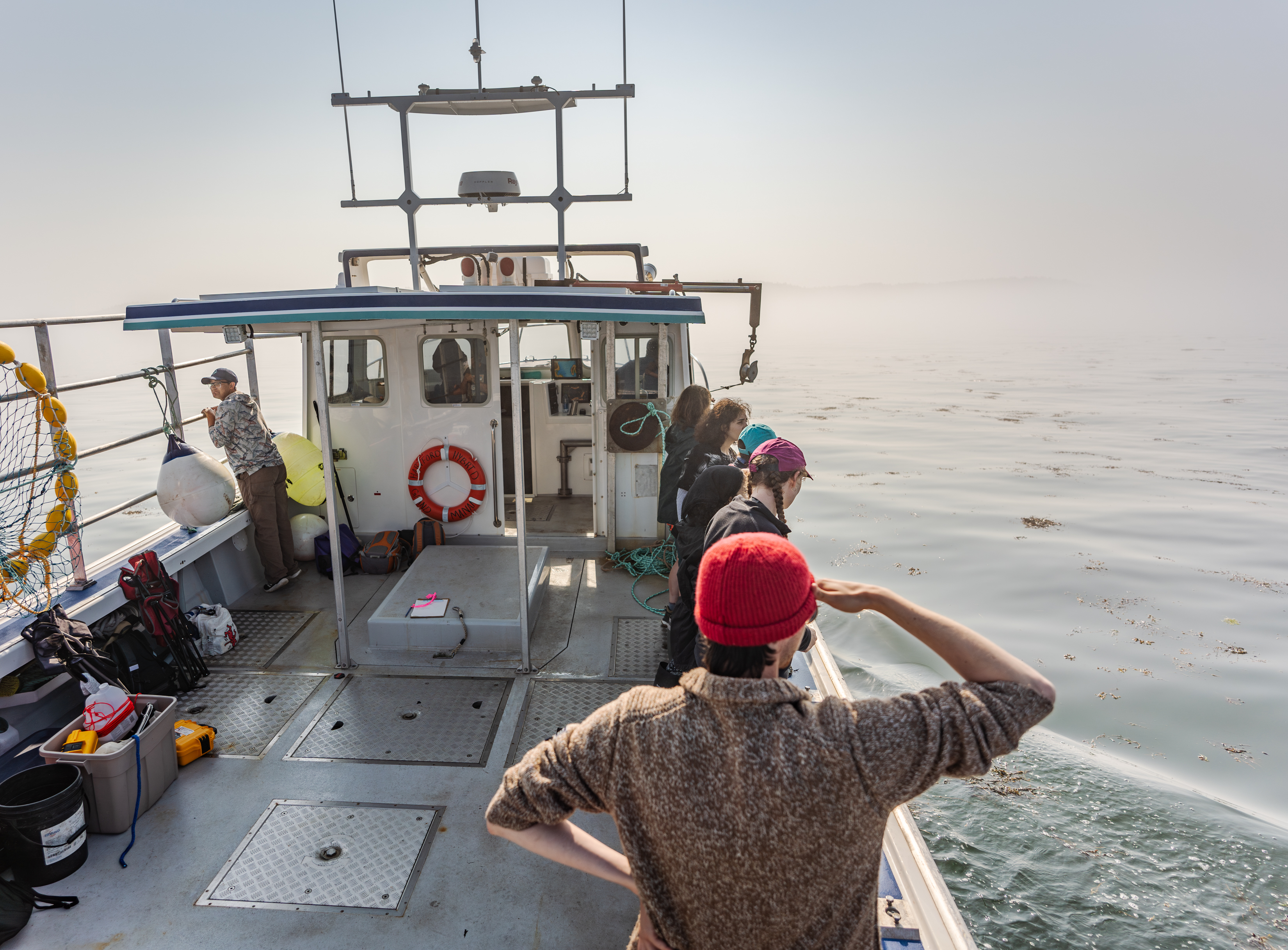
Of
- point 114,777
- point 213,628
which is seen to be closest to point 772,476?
point 114,777

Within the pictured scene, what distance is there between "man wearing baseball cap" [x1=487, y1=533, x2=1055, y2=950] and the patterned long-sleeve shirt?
5213mm

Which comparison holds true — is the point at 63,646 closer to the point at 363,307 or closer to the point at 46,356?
the point at 46,356

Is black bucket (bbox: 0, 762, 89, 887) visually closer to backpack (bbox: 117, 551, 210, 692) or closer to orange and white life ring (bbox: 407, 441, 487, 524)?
backpack (bbox: 117, 551, 210, 692)

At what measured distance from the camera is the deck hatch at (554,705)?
3943 mm

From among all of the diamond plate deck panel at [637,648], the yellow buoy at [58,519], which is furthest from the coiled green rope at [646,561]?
the yellow buoy at [58,519]

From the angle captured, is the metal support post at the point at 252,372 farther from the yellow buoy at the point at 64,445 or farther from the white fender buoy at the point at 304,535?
the yellow buoy at the point at 64,445

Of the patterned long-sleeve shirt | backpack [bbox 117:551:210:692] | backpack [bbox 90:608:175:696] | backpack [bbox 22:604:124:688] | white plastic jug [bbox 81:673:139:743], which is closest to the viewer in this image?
white plastic jug [bbox 81:673:139:743]

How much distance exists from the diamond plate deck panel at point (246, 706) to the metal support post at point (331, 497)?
21cm

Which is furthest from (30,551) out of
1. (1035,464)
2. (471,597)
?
(1035,464)

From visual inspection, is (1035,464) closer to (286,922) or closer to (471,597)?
(471,597)

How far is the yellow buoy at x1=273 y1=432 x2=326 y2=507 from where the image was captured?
6.30 meters

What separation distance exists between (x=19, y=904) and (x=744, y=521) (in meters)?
3.21

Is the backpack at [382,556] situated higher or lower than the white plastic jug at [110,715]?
lower

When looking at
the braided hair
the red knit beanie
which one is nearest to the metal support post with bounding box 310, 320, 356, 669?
the braided hair
